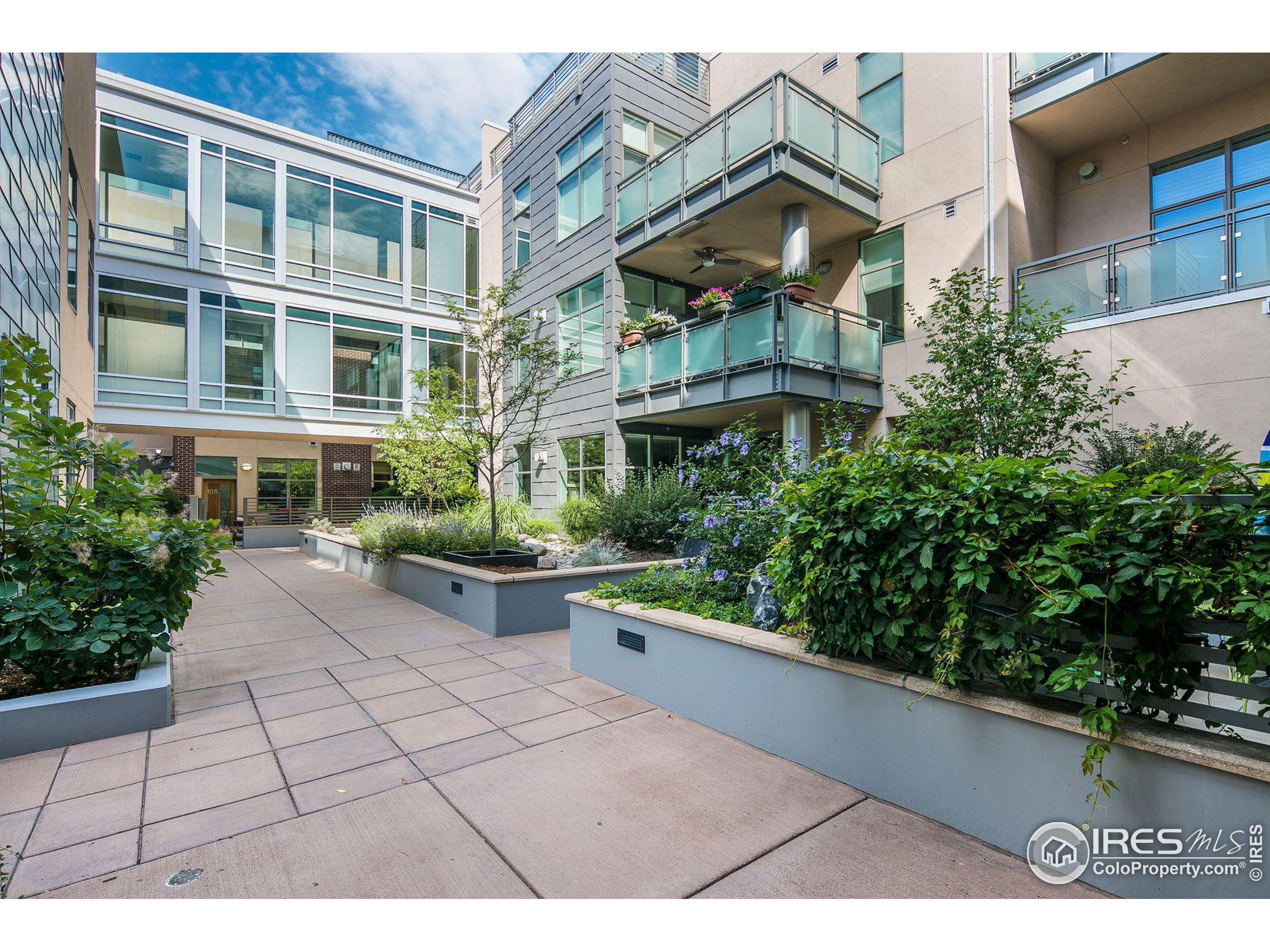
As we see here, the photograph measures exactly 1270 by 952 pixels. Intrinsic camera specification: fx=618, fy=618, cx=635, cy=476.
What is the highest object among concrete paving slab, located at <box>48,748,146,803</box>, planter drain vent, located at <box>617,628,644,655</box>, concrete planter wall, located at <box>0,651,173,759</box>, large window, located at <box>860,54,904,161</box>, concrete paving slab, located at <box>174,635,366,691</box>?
large window, located at <box>860,54,904,161</box>

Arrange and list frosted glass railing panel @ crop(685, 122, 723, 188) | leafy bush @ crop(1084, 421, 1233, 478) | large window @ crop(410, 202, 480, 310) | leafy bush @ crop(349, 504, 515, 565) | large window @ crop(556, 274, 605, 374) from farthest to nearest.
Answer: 1. large window @ crop(410, 202, 480, 310)
2. large window @ crop(556, 274, 605, 374)
3. frosted glass railing panel @ crop(685, 122, 723, 188)
4. leafy bush @ crop(349, 504, 515, 565)
5. leafy bush @ crop(1084, 421, 1233, 478)

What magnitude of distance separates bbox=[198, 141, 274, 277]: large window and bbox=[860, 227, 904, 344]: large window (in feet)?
56.7

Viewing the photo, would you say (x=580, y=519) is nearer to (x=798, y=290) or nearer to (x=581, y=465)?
(x=581, y=465)

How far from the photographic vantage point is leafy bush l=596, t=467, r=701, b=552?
9469 mm

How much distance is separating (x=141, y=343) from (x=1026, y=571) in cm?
2139

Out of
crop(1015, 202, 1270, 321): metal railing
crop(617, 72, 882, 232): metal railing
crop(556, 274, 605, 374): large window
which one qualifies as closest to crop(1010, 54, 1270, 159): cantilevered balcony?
crop(1015, 202, 1270, 321): metal railing

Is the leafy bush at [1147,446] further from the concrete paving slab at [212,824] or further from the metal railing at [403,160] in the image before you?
the metal railing at [403,160]

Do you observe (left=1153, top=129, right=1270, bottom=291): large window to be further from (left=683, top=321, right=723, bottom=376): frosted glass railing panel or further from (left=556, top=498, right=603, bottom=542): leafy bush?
(left=556, top=498, right=603, bottom=542): leafy bush

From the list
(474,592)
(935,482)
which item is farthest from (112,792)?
(935,482)

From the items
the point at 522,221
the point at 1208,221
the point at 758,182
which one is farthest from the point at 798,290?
the point at 522,221

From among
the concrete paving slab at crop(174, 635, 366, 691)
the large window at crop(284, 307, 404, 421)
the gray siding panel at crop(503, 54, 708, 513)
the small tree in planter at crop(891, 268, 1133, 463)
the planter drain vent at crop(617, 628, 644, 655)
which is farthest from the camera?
the large window at crop(284, 307, 404, 421)

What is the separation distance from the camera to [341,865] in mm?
2479

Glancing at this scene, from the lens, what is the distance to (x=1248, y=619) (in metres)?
1.99

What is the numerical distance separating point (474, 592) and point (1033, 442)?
622cm
